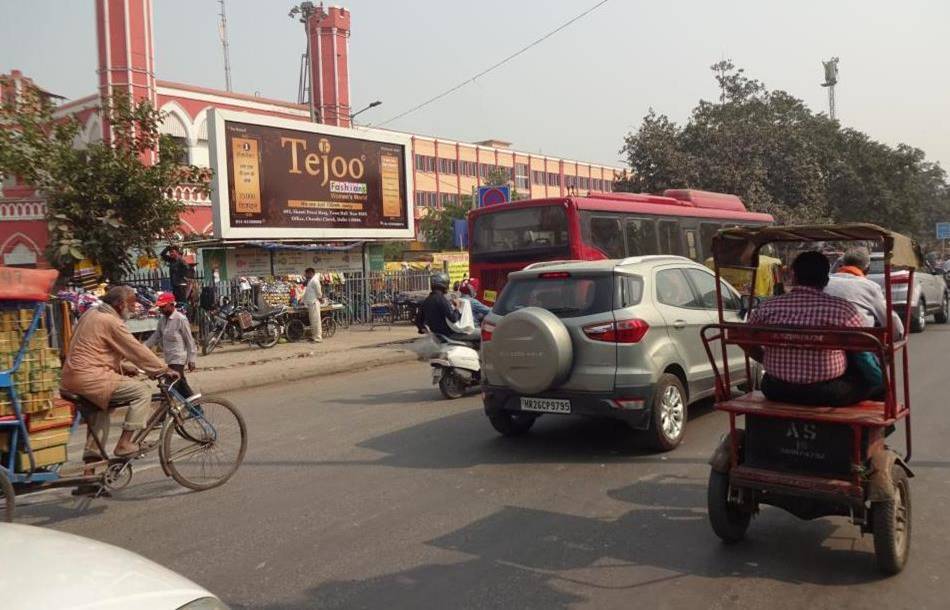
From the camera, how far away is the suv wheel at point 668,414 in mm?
6656

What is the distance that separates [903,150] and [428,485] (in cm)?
4414

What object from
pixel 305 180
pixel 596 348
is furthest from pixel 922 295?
pixel 305 180

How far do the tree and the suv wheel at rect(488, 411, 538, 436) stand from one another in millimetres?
7449

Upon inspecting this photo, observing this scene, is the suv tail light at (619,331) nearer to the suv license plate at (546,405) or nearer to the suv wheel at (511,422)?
the suv license plate at (546,405)

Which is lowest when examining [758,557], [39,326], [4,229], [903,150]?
[758,557]

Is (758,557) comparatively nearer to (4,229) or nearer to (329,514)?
(329,514)

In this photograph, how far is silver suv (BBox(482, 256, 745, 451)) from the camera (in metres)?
6.59

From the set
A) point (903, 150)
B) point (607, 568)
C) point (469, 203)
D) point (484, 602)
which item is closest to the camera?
point (484, 602)

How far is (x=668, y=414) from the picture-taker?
685cm

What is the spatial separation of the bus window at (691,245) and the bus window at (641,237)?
145 centimetres

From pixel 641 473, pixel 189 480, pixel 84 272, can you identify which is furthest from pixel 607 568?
pixel 84 272

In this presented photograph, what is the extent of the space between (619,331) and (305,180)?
49.3 ft

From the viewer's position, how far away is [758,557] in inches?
173

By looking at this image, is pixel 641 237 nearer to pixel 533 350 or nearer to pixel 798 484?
pixel 533 350
